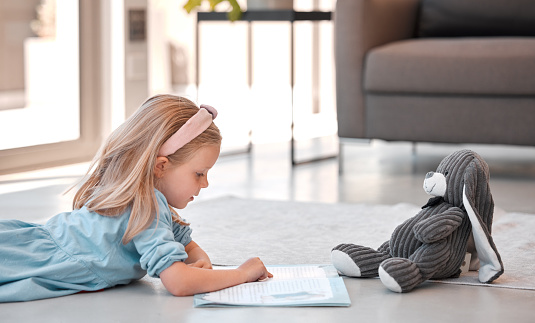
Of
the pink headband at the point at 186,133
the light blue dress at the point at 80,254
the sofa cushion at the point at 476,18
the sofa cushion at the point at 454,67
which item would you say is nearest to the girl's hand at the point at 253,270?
the light blue dress at the point at 80,254

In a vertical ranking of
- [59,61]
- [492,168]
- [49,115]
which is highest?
[59,61]

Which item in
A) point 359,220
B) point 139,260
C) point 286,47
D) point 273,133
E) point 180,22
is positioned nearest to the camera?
point 139,260

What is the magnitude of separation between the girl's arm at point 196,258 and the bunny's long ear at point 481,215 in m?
0.47

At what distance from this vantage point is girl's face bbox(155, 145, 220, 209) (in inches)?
55.2

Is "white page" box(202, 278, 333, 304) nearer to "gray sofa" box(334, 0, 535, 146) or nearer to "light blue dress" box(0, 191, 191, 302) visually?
"light blue dress" box(0, 191, 191, 302)

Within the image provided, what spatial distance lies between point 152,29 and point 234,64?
61 centimetres

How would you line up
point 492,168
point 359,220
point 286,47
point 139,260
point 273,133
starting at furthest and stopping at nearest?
point 286,47 → point 273,133 → point 492,168 → point 359,220 → point 139,260

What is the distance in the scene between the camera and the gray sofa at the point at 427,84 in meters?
2.58

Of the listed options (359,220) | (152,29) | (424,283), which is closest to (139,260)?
(424,283)

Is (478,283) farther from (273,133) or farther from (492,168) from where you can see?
(273,133)

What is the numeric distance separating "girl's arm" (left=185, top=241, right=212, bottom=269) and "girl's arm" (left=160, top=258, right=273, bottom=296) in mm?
56

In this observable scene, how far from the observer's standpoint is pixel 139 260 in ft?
4.58

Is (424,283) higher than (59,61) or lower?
lower

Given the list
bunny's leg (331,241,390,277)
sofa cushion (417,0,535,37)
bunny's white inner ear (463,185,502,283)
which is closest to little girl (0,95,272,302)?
bunny's leg (331,241,390,277)
